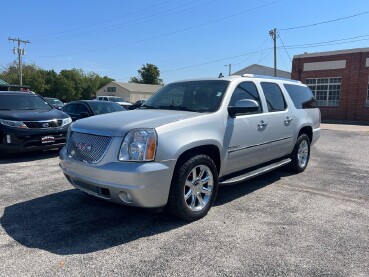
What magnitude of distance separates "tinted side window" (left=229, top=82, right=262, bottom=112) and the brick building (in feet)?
72.9

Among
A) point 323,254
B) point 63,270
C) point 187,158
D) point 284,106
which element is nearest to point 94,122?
point 187,158

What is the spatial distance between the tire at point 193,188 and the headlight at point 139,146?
18.2 inches

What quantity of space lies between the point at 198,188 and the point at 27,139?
526cm

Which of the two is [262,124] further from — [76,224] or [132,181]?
[76,224]

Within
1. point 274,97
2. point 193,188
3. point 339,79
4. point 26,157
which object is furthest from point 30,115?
point 339,79

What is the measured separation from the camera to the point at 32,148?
7.84 m

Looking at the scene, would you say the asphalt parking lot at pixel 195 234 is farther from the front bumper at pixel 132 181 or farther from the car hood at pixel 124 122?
the car hood at pixel 124 122

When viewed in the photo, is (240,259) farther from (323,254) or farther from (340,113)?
(340,113)

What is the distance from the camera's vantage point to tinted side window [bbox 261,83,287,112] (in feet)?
18.3

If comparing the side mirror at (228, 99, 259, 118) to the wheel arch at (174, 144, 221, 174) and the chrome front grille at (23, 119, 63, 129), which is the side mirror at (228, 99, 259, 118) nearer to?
the wheel arch at (174, 144, 221, 174)

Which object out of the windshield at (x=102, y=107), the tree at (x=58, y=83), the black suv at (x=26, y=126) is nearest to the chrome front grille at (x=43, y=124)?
the black suv at (x=26, y=126)

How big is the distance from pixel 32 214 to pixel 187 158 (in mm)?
2175

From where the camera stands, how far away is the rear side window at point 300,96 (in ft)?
21.1

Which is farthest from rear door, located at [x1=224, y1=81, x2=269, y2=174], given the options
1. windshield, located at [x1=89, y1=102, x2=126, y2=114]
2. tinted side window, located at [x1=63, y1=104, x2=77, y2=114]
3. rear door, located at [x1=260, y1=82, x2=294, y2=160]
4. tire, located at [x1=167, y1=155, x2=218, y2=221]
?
tinted side window, located at [x1=63, y1=104, x2=77, y2=114]
